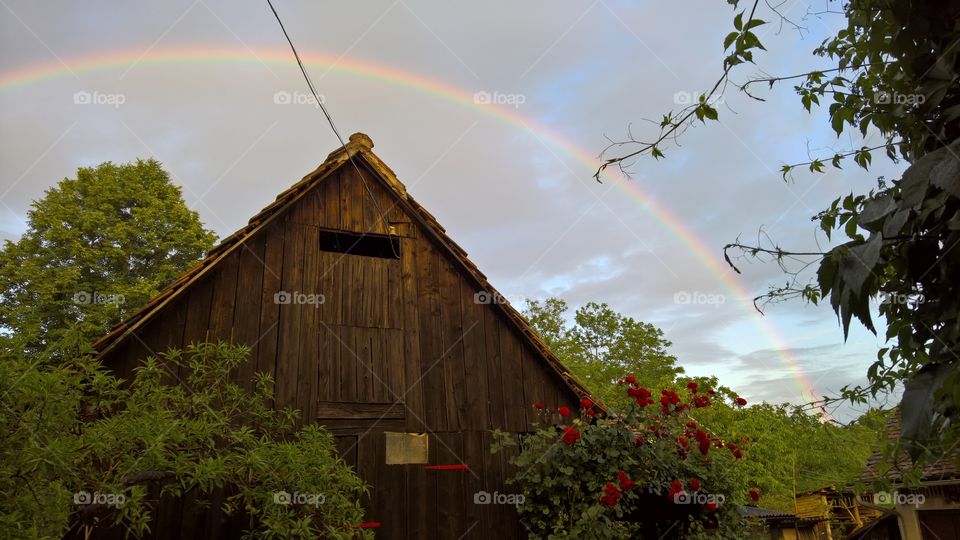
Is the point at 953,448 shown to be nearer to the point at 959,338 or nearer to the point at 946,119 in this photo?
the point at 959,338

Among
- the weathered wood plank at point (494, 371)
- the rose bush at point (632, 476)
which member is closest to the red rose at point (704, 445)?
the rose bush at point (632, 476)

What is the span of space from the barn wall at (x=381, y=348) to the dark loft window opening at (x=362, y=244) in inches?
5.5

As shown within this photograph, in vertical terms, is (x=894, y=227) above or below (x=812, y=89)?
below

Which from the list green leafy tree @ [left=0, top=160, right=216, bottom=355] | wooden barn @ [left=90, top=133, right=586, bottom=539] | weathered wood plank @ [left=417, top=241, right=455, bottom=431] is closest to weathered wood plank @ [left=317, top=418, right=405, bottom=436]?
wooden barn @ [left=90, top=133, right=586, bottom=539]

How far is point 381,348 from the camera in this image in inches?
290

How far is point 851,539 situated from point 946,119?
19.1 m

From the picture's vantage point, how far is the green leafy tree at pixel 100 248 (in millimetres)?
17688

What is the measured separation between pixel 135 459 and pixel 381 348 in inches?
138

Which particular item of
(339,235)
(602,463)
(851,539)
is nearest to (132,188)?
(339,235)

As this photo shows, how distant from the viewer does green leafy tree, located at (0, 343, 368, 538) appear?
10.9ft

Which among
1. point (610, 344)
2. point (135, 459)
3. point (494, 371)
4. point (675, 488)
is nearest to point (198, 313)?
point (135, 459)

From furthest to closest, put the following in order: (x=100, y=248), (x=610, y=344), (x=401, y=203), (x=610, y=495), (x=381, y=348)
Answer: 1. (x=610, y=344)
2. (x=100, y=248)
3. (x=401, y=203)
4. (x=381, y=348)
5. (x=610, y=495)

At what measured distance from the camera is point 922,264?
52.1 inches

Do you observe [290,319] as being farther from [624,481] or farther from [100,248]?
[100,248]
